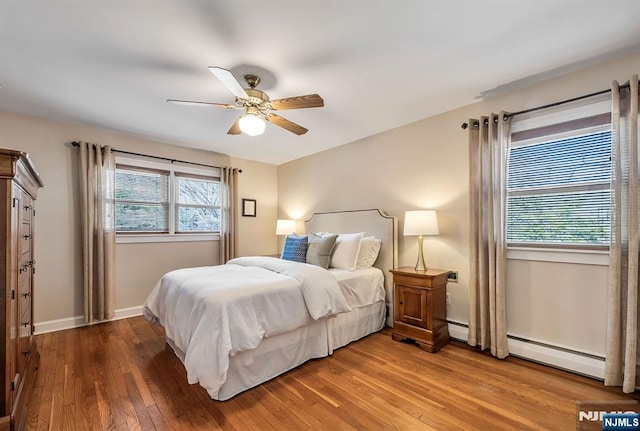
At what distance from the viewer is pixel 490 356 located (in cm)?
266

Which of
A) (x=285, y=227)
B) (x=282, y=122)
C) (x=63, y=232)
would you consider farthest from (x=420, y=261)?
(x=63, y=232)

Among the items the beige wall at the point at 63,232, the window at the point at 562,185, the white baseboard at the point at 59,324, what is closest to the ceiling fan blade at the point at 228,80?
the window at the point at 562,185

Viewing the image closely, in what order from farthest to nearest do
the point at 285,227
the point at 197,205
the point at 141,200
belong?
the point at 285,227 < the point at 197,205 < the point at 141,200

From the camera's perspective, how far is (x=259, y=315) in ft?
7.30

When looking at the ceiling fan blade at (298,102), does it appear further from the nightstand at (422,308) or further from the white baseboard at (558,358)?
the white baseboard at (558,358)

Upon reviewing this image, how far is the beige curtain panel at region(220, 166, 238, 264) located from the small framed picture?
0.98ft

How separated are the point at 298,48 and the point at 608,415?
3165 millimetres

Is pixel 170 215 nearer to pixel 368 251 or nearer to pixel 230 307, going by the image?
pixel 230 307

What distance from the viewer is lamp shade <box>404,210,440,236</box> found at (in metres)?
2.95

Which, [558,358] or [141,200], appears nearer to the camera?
[558,358]

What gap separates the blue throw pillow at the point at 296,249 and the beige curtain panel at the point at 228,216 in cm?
140

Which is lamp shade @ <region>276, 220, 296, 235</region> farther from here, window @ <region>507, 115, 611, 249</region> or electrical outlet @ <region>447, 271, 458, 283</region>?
window @ <region>507, 115, 611, 249</region>

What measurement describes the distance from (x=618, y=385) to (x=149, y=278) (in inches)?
198

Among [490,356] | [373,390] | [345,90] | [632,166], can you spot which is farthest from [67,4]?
[490,356]
